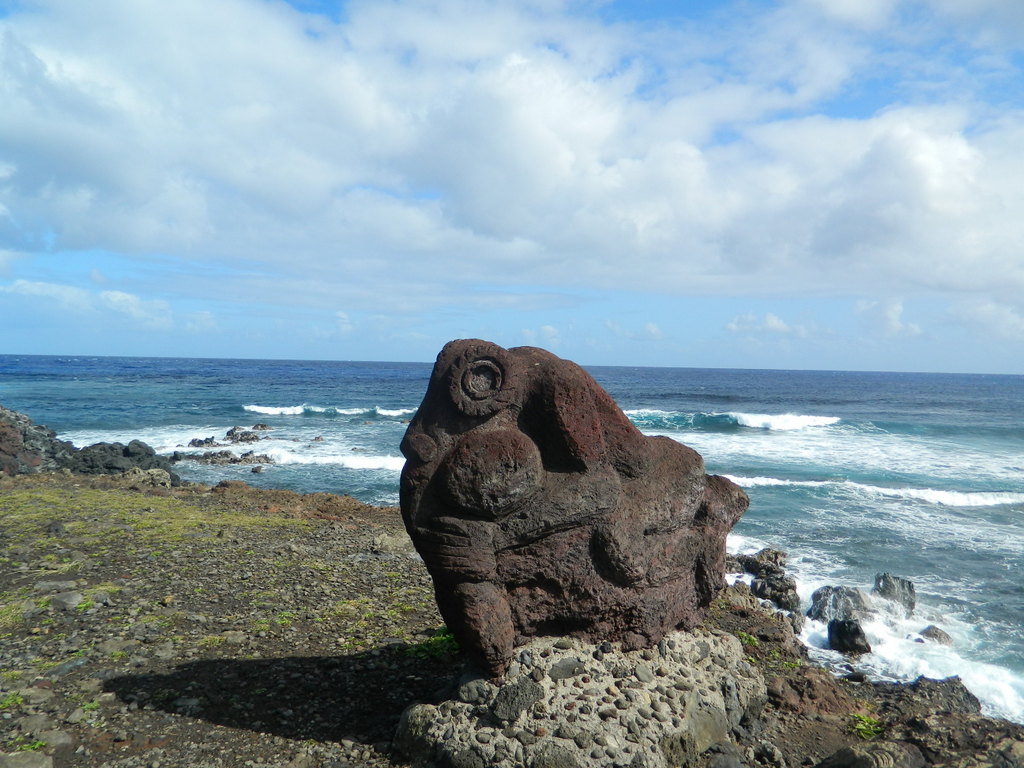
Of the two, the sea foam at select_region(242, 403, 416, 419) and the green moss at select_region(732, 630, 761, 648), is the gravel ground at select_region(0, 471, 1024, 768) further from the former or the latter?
the sea foam at select_region(242, 403, 416, 419)

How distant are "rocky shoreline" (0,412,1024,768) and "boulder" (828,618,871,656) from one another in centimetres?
58

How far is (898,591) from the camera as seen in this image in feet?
32.9

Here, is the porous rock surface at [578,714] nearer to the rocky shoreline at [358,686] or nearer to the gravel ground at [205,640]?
the rocky shoreline at [358,686]

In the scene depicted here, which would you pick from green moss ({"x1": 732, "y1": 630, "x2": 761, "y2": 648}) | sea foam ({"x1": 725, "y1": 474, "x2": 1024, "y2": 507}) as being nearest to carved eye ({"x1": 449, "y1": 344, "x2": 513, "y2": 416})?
green moss ({"x1": 732, "y1": 630, "x2": 761, "y2": 648})

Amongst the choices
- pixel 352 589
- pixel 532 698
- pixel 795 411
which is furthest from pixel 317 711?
pixel 795 411

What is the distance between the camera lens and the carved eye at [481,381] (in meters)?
5.21

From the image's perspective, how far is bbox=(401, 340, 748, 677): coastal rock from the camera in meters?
4.91

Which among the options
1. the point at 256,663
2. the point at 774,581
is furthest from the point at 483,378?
the point at 774,581

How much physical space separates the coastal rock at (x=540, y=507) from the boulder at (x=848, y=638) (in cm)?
391

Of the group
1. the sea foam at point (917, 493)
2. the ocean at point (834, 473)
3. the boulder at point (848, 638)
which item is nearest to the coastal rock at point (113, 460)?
the ocean at point (834, 473)

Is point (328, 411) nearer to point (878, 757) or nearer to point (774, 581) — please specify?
point (774, 581)

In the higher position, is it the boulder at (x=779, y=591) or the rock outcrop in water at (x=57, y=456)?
the rock outcrop in water at (x=57, y=456)

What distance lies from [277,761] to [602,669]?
2.33 m

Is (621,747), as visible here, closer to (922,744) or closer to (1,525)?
(922,744)
